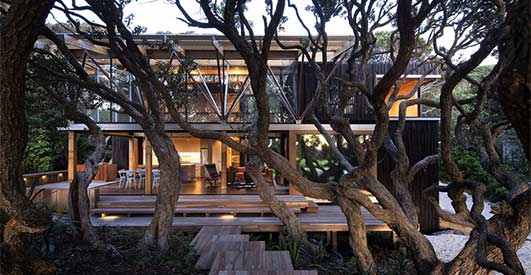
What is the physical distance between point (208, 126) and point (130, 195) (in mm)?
3502

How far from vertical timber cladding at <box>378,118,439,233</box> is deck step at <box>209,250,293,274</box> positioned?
24.4ft

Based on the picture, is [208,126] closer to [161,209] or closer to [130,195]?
[130,195]

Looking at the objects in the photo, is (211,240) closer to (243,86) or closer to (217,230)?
(217,230)

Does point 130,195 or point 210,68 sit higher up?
point 210,68

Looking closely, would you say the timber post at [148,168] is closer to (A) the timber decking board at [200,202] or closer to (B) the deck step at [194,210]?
(A) the timber decking board at [200,202]

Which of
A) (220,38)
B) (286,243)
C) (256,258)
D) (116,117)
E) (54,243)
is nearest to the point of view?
(256,258)

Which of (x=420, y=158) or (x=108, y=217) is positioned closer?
(x=108, y=217)

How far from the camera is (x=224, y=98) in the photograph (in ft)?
35.6

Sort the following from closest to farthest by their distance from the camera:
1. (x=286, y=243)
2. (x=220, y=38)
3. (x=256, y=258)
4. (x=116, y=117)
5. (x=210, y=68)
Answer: (x=256, y=258) → (x=286, y=243) → (x=220, y=38) → (x=116, y=117) → (x=210, y=68)

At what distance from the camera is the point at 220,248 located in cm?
559

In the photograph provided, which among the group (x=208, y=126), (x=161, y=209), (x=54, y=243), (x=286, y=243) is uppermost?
(x=208, y=126)

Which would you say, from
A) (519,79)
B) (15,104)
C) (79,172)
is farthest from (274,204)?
(519,79)

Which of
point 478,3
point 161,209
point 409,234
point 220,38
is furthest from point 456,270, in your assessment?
point 220,38

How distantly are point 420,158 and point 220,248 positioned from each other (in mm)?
8841
